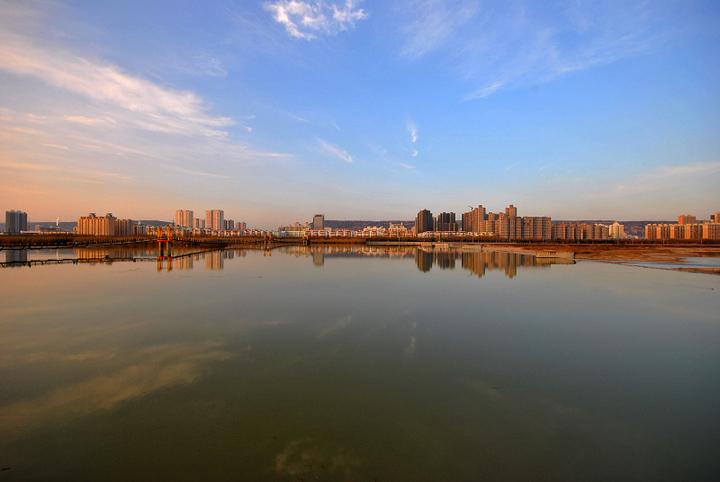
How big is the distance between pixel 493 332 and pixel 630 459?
605 centimetres

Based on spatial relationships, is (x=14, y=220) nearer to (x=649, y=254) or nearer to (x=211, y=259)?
(x=211, y=259)

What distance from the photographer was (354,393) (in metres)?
6.39

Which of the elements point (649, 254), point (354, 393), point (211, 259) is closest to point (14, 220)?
point (211, 259)

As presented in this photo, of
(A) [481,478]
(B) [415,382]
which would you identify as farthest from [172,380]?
(A) [481,478]

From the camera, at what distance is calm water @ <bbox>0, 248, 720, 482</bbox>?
4.52 meters

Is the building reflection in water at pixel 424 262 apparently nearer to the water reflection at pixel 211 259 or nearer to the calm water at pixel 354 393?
the water reflection at pixel 211 259

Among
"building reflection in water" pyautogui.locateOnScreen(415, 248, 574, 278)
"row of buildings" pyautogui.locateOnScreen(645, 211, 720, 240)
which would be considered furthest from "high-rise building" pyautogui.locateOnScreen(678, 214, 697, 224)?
"building reflection in water" pyautogui.locateOnScreen(415, 248, 574, 278)

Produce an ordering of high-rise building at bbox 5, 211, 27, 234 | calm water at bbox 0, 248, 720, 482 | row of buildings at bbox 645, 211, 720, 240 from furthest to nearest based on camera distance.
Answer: high-rise building at bbox 5, 211, 27, 234
row of buildings at bbox 645, 211, 720, 240
calm water at bbox 0, 248, 720, 482

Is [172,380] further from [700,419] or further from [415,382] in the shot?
[700,419]

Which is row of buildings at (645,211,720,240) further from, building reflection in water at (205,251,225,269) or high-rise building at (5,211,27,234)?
high-rise building at (5,211,27,234)

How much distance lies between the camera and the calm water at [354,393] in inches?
178

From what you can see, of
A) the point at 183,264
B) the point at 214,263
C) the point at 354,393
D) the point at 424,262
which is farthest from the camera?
the point at 424,262

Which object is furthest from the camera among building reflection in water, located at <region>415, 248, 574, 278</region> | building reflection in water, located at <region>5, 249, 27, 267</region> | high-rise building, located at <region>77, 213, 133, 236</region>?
Answer: high-rise building, located at <region>77, 213, 133, 236</region>

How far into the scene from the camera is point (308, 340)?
968cm
